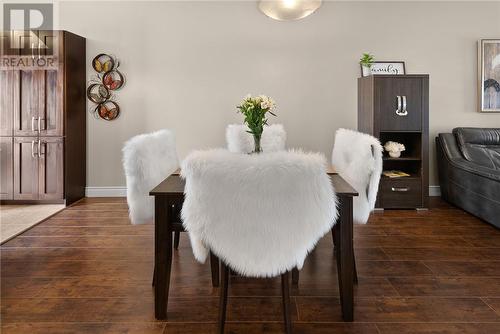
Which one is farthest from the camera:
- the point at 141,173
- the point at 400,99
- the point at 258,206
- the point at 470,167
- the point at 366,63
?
the point at 366,63

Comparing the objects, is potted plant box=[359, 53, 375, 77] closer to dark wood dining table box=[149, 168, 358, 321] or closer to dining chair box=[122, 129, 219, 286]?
dining chair box=[122, 129, 219, 286]

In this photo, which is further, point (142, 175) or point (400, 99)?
point (400, 99)

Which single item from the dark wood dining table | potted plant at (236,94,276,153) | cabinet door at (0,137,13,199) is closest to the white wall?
cabinet door at (0,137,13,199)

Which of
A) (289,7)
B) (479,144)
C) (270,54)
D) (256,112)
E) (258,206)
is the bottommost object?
(258,206)

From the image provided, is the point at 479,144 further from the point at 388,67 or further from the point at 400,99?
the point at 388,67

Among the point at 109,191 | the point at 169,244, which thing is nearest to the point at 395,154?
the point at 169,244

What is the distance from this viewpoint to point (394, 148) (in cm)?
446

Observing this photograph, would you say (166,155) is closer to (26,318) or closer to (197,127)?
(26,318)

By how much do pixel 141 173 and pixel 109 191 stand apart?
9.82 feet

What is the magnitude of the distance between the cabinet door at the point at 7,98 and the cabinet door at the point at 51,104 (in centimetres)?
29

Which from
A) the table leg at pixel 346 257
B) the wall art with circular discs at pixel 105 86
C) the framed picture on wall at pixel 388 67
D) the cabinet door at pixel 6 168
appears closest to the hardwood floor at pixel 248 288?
the table leg at pixel 346 257

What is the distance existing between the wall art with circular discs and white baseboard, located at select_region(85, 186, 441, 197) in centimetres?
88

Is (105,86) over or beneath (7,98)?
over

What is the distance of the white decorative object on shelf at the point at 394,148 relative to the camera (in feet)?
14.6
